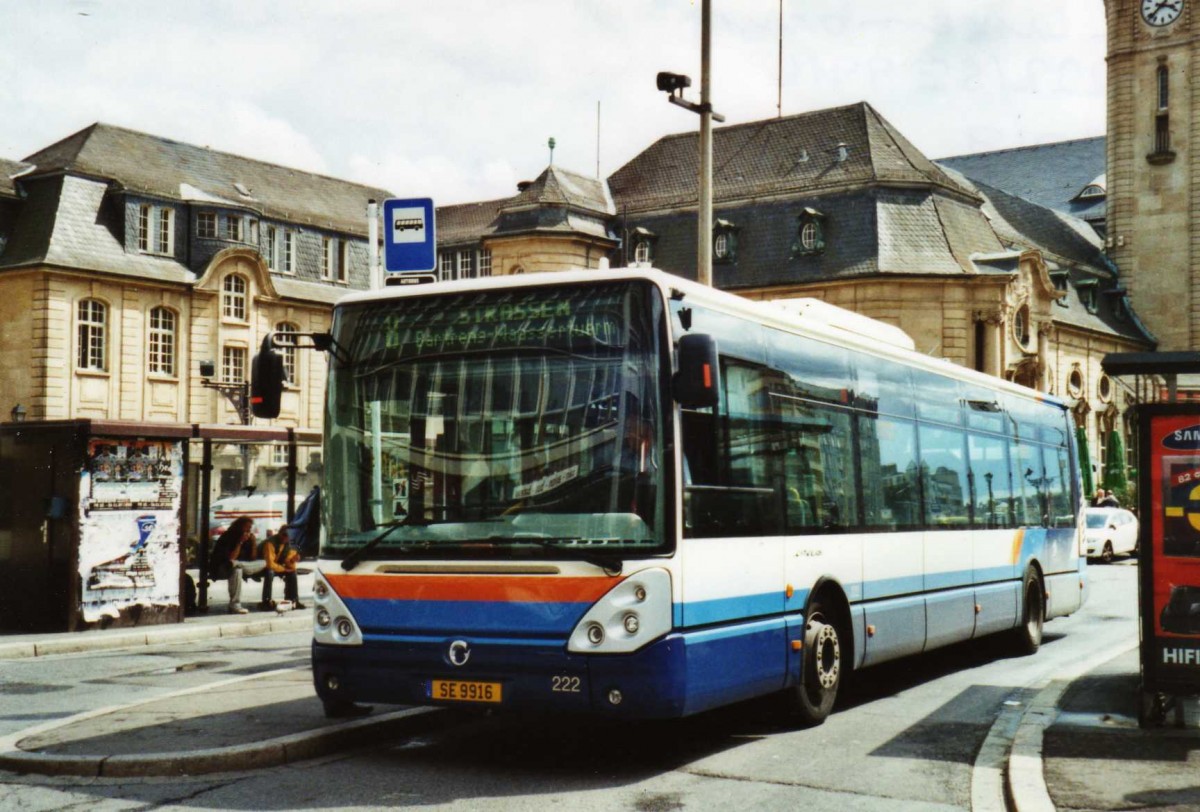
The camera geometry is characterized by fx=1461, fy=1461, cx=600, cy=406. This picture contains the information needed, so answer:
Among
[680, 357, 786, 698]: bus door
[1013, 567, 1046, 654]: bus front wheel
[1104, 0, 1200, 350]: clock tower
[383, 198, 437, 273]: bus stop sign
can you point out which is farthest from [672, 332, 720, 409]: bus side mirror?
[1104, 0, 1200, 350]: clock tower

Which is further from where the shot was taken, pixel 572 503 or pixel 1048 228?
pixel 1048 228

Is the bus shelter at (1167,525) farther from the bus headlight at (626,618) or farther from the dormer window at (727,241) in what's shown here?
the dormer window at (727,241)

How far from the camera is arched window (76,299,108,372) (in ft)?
173

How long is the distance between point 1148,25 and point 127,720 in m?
73.3

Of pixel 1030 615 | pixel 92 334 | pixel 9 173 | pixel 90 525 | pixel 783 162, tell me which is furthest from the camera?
pixel 783 162

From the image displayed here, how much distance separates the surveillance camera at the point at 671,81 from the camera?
1859 cm

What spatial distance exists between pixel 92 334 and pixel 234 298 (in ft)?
21.1

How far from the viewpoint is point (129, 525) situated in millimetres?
17781

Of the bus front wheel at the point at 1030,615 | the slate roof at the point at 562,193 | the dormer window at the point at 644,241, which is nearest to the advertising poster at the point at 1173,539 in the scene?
the bus front wheel at the point at 1030,615

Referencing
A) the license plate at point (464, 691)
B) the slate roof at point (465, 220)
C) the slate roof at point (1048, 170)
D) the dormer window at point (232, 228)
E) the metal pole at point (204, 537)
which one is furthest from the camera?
the slate roof at point (1048, 170)

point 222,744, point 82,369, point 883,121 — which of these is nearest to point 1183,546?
point 222,744

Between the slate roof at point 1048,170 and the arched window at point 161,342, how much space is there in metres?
49.4

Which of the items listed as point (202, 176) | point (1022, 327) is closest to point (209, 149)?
point (202, 176)

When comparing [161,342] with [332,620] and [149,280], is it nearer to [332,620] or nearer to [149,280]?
[149,280]
